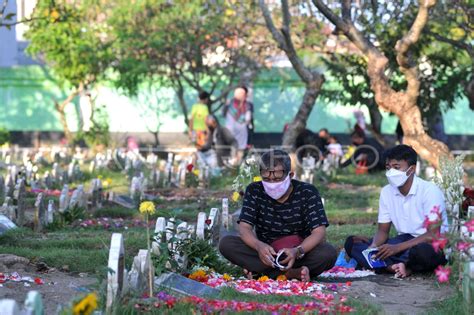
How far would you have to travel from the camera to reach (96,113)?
92.0 feet

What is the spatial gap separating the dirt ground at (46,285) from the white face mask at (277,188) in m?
1.54

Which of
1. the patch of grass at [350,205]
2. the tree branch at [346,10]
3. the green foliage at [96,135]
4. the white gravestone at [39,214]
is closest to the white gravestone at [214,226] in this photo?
the white gravestone at [39,214]

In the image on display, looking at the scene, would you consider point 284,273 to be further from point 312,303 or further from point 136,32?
point 136,32

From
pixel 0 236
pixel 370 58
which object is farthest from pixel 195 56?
pixel 0 236

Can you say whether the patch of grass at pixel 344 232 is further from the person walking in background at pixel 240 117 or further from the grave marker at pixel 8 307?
the person walking in background at pixel 240 117

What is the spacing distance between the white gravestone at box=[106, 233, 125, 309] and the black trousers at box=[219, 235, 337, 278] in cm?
219

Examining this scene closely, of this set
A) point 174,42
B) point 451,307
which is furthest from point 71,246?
point 174,42

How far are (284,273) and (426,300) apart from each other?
1.26m

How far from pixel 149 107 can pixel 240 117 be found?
28.2 ft

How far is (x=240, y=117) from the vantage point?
23.0 m

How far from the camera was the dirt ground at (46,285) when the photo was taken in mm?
7336

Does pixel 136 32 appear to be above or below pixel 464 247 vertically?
above

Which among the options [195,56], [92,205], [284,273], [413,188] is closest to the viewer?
[284,273]

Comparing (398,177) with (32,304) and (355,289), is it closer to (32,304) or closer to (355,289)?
(355,289)
